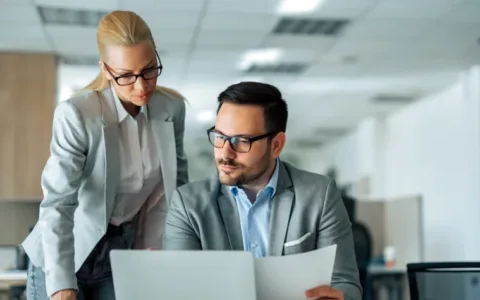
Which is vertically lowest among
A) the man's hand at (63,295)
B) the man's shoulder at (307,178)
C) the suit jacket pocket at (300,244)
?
the man's hand at (63,295)

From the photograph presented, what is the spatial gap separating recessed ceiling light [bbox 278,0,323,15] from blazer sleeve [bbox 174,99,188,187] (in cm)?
302

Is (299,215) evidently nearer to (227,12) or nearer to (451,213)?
(227,12)

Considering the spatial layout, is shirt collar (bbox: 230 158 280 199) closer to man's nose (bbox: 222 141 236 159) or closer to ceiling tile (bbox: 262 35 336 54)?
man's nose (bbox: 222 141 236 159)

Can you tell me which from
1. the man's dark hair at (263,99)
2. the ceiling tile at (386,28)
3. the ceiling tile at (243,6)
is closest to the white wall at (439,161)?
the ceiling tile at (386,28)

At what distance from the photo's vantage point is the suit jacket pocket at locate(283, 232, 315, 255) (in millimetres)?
1461

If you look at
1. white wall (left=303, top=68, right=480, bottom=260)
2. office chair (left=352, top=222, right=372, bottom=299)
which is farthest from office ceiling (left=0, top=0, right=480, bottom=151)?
office chair (left=352, top=222, right=372, bottom=299)

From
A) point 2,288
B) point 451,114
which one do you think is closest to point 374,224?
point 451,114

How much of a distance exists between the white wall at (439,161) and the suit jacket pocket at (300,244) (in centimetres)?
559

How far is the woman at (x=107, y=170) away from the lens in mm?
1479

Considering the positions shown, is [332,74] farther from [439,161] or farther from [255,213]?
[255,213]

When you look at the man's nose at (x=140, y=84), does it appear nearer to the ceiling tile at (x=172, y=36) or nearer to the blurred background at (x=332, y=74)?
the blurred background at (x=332, y=74)

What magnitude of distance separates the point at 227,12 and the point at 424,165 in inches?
164

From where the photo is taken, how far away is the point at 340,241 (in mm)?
1491

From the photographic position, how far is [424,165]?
812 cm
